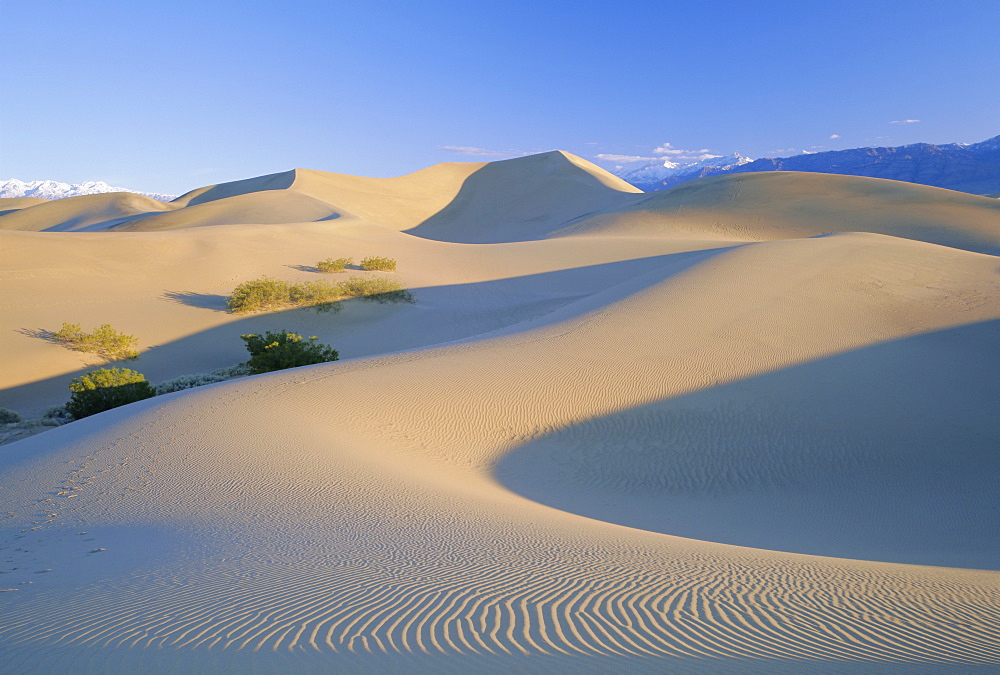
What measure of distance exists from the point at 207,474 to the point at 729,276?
12.9 metres

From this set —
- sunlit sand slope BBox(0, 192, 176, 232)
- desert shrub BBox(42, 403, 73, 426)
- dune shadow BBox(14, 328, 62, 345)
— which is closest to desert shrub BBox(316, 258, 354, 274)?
dune shadow BBox(14, 328, 62, 345)

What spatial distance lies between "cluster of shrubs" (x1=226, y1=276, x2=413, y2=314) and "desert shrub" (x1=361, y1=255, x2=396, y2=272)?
1461 millimetres

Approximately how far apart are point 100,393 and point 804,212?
42.1 metres

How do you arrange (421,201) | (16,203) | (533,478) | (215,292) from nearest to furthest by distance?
(533,478)
(215,292)
(421,201)
(16,203)

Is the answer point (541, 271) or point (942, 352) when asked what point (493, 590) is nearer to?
point (942, 352)

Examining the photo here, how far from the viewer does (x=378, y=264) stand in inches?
927

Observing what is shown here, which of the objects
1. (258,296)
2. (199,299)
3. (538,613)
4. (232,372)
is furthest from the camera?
(199,299)

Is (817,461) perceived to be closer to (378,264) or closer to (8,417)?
(8,417)

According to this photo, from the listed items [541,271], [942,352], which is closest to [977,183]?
[541,271]

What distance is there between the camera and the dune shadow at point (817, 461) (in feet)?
22.3

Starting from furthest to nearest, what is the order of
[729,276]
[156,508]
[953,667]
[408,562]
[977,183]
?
1. [977,183]
2. [729,276]
3. [156,508]
4. [408,562]
5. [953,667]

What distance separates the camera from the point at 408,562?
451 cm

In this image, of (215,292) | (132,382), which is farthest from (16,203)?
(132,382)

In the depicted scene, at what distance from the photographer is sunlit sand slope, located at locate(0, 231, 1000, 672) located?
3252 mm
